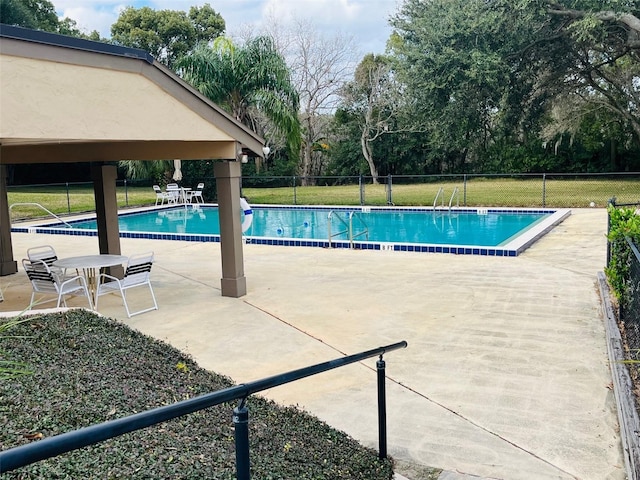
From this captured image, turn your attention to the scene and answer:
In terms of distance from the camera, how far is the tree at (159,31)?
30594mm

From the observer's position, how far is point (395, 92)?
31.7 m

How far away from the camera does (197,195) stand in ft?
78.4

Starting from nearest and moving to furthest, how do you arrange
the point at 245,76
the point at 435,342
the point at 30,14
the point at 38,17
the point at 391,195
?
the point at 435,342, the point at 245,76, the point at 391,195, the point at 30,14, the point at 38,17

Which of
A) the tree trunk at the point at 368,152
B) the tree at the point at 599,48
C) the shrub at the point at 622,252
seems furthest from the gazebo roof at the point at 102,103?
the tree trunk at the point at 368,152

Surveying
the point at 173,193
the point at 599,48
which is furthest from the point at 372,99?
the point at 599,48

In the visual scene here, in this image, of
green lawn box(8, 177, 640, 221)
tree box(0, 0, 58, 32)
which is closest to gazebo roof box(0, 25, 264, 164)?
green lawn box(8, 177, 640, 221)

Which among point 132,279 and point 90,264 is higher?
point 90,264

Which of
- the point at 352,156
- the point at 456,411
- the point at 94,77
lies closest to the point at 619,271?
the point at 456,411

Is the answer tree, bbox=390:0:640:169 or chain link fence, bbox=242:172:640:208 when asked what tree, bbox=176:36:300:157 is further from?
tree, bbox=390:0:640:169

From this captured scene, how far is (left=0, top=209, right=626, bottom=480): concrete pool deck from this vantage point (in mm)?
3652

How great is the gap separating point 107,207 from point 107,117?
3003 millimetres

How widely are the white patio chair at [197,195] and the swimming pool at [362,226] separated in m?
0.64

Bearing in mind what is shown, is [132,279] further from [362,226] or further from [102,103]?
[362,226]

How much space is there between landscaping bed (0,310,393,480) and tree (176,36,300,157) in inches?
670
